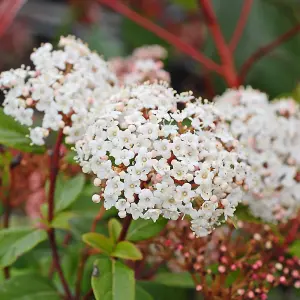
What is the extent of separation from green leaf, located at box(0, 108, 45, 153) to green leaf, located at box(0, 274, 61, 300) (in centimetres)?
25

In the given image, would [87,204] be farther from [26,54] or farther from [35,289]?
[26,54]

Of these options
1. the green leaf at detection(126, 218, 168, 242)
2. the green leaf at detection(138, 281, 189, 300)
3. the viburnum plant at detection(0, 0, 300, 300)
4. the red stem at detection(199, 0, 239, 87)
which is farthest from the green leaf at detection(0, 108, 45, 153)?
the red stem at detection(199, 0, 239, 87)

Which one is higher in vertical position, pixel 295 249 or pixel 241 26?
pixel 241 26

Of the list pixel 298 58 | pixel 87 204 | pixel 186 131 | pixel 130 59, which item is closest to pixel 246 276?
pixel 186 131

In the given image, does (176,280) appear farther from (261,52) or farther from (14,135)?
Answer: (261,52)

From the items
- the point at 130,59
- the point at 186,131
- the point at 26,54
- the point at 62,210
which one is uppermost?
the point at 26,54

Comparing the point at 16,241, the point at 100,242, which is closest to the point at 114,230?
the point at 100,242

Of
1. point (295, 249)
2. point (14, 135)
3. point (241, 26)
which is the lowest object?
point (295, 249)

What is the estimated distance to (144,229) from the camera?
964 mm

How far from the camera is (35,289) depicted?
3.46ft

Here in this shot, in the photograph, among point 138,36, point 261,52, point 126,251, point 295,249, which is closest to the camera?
point 126,251

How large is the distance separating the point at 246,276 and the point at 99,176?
1.15ft

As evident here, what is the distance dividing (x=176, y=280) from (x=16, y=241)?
1.12ft

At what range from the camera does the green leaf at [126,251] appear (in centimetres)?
92
